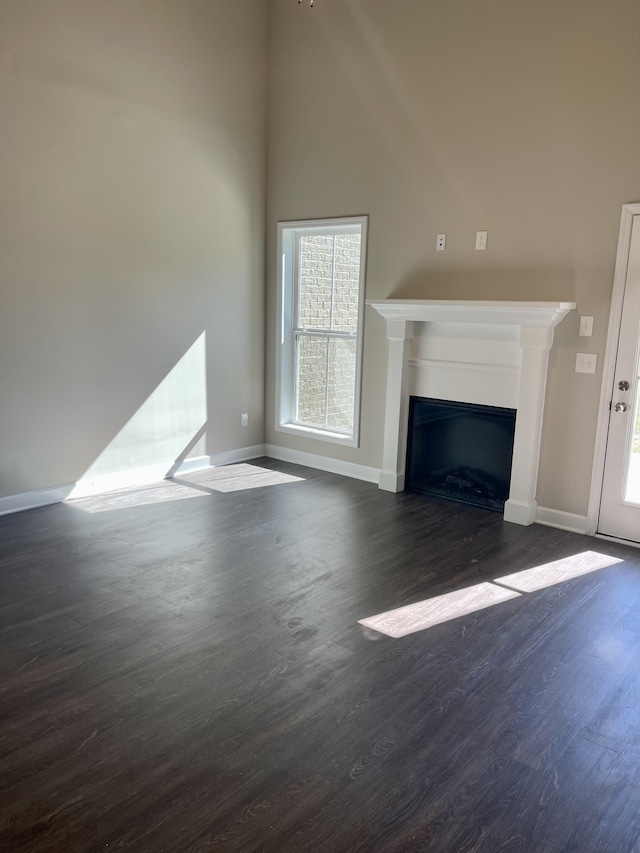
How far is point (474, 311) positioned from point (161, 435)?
2504 mm

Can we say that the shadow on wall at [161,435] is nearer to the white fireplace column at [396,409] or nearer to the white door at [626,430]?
the white fireplace column at [396,409]

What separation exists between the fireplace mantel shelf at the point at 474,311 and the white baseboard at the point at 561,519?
1224mm

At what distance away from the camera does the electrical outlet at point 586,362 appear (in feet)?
13.0

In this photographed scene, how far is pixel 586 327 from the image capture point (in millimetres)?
3953

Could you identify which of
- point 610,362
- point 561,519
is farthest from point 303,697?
point 610,362

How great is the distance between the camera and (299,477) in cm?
523

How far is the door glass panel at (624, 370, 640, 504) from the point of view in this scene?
12.7 feet

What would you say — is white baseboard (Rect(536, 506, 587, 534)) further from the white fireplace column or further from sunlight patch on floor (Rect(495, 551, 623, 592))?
the white fireplace column

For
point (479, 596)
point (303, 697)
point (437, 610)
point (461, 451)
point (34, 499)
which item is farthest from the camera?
point (461, 451)

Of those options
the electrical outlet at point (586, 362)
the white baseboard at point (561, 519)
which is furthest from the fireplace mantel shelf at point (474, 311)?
the white baseboard at point (561, 519)

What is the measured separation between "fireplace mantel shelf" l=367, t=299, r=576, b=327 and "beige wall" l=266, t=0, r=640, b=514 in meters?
0.20

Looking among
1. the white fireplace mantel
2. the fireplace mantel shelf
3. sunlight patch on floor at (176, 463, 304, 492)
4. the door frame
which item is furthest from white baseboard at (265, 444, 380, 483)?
the door frame

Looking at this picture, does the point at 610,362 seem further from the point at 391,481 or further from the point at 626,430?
the point at 391,481

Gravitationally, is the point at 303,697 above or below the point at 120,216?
below
